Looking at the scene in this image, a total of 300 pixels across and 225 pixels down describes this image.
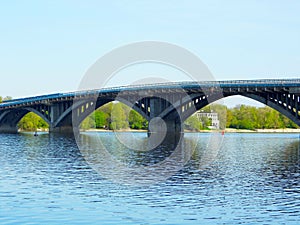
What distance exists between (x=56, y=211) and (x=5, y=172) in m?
17.2

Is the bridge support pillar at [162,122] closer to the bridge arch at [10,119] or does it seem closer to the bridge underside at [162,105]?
the bridge underside at [162,105]

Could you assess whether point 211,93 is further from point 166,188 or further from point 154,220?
point 154,220

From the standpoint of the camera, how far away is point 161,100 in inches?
5039

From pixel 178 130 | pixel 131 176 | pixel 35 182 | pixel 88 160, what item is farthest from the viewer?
pixel 178 130

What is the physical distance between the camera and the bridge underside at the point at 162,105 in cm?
9906

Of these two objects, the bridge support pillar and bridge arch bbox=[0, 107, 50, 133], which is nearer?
the bridge support pillar

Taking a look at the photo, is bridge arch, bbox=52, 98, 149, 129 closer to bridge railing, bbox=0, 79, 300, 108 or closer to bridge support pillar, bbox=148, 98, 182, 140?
bridge railing, bbox=0, 79, 300, 108

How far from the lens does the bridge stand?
98.6 m

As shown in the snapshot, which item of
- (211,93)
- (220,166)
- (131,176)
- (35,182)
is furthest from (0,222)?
(211,93)

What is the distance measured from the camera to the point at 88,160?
185 ft

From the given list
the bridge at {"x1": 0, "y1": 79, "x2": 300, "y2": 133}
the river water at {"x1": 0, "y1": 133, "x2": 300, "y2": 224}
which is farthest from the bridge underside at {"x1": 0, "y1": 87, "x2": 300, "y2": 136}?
the river water at {"x1": 0, "y1": 133, "x2": 300, "y2": 224}

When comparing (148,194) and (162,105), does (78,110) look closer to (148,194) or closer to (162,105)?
(162,105)

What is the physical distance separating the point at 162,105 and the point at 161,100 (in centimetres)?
119

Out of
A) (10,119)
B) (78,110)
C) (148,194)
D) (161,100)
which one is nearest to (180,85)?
(161,100)
